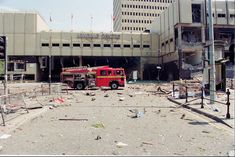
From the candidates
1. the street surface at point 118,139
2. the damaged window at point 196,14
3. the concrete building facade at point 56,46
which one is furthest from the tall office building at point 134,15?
the street surface at point 118,139

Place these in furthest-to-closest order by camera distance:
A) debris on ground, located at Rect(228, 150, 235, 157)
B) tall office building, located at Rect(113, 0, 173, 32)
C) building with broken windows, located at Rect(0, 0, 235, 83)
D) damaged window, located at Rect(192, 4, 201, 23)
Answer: tall office building, located at Rect(113, 0, 173, 32) → damaged window, located at Rect(192, 4, 201, 23) → building with broken windows, located at Rect(0, 0, 235, 83) → debris on ground, located at Rect(228, 150, 235, 157)

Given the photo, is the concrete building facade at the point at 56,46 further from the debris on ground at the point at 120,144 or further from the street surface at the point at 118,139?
the debris on ground at the point at 120,144

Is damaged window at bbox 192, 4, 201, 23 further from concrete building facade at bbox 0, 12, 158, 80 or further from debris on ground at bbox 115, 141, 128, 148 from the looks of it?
debris on ground at bbox 115, 141, 128, 148

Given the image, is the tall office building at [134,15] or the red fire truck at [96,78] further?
the tall office building at [134,15]

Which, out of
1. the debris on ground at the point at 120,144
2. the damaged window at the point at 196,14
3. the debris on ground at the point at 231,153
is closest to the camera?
the debris on ground at the point at 231,153

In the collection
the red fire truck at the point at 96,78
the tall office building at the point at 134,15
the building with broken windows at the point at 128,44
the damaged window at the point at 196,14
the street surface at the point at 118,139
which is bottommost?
the street surface at the point at 118,139

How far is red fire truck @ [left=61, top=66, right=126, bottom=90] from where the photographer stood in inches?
1565

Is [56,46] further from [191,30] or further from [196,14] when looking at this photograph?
[196,14]

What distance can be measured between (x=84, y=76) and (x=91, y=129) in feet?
100

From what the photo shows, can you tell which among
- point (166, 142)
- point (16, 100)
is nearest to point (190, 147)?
point (166, 142)

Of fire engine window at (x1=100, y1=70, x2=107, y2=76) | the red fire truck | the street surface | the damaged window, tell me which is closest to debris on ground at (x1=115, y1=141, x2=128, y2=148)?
the street surface

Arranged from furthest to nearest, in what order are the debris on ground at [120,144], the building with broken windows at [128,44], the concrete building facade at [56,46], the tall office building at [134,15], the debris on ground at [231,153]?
the tall office building at [134,15]
the concrete building facade at [56,46]
the building with broken windows at [128,44]
the debris on ground at [120,144]
the debris on ground at [231,153]

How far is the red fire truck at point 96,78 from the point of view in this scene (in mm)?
39750

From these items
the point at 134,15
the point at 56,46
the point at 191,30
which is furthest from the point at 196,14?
the point at 134,15
